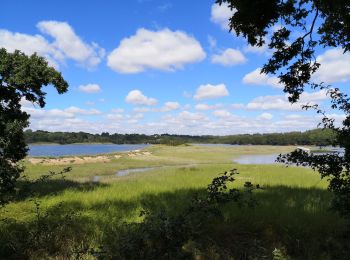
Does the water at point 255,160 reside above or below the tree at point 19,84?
below

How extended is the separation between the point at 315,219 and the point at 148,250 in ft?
20.3

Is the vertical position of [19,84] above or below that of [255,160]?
above

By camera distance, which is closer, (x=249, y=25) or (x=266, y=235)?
(x=266, y=235)

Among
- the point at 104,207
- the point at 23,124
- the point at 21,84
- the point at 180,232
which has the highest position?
the point at 21,84

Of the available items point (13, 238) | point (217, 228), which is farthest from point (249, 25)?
point (13, 238)

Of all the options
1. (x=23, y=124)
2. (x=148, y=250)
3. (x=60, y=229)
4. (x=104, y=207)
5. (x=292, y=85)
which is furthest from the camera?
(x=23, y=124)

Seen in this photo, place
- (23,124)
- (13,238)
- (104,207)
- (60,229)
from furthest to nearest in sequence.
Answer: (23,124) < (104,207) < (60,229) < (13,238)

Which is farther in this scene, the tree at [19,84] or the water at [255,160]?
the water at [255,160]

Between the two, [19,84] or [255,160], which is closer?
[19,84]

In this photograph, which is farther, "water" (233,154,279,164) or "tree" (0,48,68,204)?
"water" (233,154,279,164)

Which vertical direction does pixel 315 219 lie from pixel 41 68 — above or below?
below

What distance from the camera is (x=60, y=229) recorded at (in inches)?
352

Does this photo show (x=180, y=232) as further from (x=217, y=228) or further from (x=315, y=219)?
(x=315, y=219)

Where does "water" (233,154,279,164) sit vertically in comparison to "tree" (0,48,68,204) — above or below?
below
